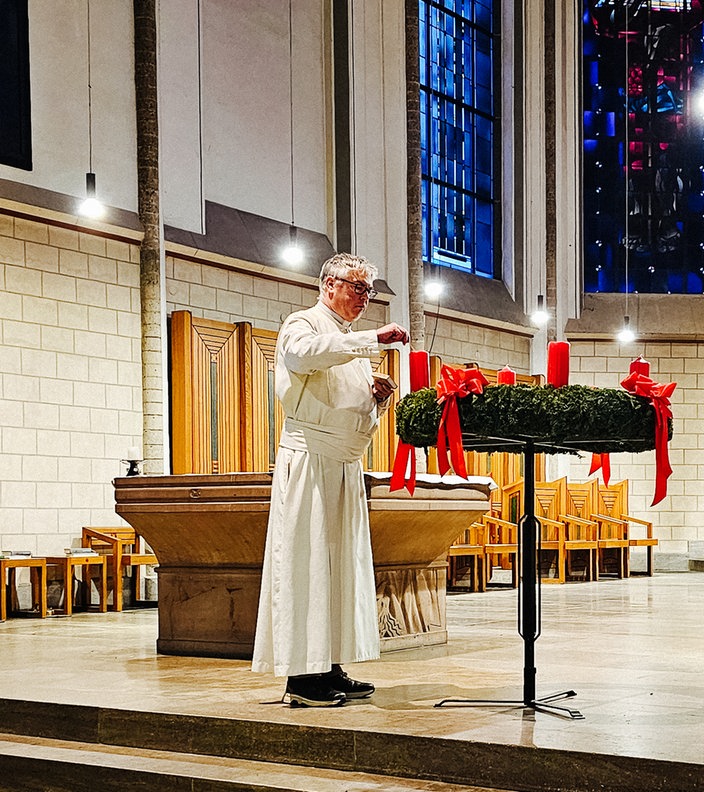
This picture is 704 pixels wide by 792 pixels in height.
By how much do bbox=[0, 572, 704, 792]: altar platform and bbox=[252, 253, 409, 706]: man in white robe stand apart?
19cm

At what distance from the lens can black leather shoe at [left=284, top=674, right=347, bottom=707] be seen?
4598 mm

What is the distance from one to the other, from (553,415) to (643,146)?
46.7 ft

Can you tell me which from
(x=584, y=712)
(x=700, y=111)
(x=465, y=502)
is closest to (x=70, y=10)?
(x=465, y=502)

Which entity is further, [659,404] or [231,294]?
[231,294]

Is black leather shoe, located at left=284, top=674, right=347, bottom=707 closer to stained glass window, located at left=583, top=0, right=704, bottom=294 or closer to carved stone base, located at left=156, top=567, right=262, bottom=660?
carved stone base, located at left=156, top=567, right=262, bottom=660

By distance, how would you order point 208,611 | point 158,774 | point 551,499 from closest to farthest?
point 158,774, point 208,611, point 551,499

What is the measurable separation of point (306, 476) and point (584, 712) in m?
1.28

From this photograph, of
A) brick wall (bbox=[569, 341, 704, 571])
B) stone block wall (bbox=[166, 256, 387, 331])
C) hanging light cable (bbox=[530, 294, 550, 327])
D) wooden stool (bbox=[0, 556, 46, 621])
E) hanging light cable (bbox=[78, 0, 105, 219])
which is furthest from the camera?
brick wall (bbox=[569, 341, 704, 571])

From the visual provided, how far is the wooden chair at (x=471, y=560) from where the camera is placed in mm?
12062

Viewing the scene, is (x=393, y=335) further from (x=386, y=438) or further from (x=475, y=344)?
(x=475, y=344)

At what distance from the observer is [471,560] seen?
12.4m

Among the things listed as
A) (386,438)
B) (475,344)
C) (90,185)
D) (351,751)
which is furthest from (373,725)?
(475,344)

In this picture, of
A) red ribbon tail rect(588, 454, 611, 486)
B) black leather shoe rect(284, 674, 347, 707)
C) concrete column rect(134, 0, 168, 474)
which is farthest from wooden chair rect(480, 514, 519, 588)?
black leather shoe rect(284, 674, 347, 707)

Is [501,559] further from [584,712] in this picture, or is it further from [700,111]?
[584,712]
